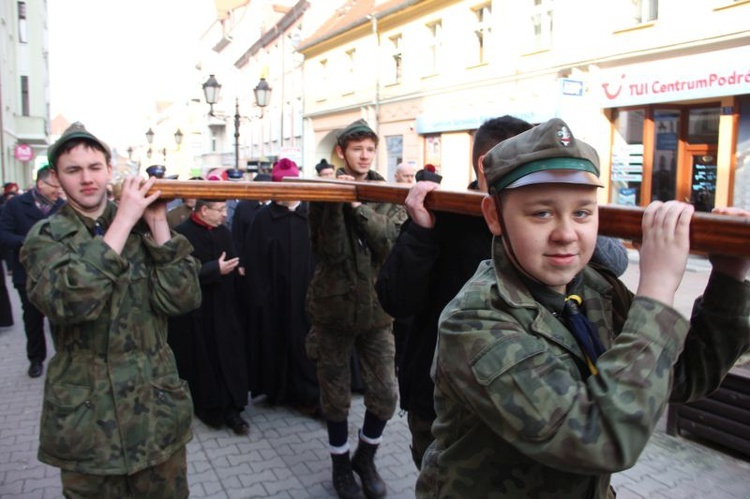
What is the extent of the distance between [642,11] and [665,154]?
3373mm

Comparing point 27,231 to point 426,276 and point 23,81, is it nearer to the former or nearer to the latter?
point 426,276

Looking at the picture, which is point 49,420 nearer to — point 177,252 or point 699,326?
point 177,252

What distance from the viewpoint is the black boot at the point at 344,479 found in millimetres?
3834

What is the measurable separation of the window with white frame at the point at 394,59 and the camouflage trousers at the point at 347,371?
21139 mm

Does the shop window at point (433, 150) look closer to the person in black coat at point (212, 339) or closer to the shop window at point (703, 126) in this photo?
the shop window at point (703, 126)

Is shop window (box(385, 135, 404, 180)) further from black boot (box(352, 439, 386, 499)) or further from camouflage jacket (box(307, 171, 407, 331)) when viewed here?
black boot (box(352, 439, 386, 499))

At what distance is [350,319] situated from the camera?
3.85 metres

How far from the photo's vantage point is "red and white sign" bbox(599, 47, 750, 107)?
12.7m

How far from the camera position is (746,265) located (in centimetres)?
141

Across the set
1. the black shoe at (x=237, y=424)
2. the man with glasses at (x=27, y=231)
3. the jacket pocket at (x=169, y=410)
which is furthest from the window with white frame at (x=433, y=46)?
the jacket pocket at (x=169, y=410)

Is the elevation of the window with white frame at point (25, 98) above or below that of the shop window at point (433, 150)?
above

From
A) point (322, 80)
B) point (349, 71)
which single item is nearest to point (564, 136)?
point (349, 71)

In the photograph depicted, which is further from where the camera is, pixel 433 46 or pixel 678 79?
pixel 433 46

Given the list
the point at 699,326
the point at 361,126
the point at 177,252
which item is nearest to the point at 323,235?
the point at 361,126
